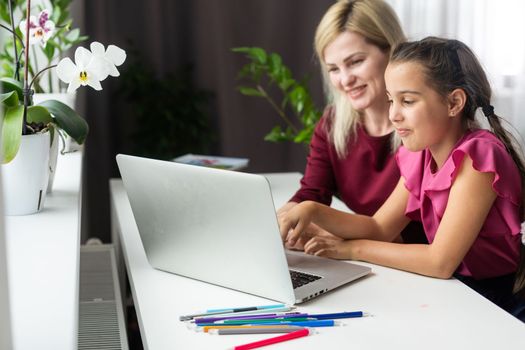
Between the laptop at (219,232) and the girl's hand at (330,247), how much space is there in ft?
0.11

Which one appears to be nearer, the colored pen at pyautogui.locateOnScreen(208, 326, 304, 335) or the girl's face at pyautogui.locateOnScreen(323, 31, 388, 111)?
the colored pen at pyautogui.locateOnScreen(208, 326, 304, 335)

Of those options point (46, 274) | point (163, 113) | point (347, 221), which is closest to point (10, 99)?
point (46, 274)

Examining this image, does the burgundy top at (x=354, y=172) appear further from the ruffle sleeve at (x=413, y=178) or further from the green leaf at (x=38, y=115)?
the green leaf at (x=38, y=115)

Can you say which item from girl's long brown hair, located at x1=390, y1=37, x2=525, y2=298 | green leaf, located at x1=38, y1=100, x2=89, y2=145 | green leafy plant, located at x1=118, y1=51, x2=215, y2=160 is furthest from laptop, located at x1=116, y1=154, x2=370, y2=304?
green leafy plant, located at x1=118, y1=51, x2=215, y2=160

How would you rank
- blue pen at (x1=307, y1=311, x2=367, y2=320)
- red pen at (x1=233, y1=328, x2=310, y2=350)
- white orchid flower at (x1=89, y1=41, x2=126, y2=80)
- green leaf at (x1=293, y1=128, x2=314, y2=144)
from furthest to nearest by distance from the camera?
green leaf at (x1=293, y1=128, x2=314, y2=144), white orchid flower at (x1=89, y1=41, x2=126, y2=80), blue pen at (x1=307, y1=311, x2=367, y2=320), red pen at (x1=233, y1=328, x2=310, y2=350)

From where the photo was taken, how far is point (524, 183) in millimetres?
1550

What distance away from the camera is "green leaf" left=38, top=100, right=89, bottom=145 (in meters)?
1.58

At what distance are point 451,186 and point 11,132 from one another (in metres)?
0.80

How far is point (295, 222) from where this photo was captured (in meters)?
1.60

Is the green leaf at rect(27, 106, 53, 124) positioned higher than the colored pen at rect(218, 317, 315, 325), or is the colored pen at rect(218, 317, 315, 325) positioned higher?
the green leaf at rect(27, 106, 53, 124)

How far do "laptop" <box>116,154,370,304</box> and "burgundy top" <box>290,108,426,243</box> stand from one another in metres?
0.59

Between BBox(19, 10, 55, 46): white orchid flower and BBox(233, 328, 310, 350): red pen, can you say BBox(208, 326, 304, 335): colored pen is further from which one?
BBox(19, 10, 55, 46): white orchid flower

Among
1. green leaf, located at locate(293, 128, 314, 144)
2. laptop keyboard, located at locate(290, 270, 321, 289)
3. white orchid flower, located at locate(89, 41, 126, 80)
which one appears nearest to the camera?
laptop keyboard, located at locate(290, 270, 321, 289)

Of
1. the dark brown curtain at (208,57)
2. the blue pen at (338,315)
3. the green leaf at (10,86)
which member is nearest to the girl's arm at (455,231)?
the blue pen at (338,315)
